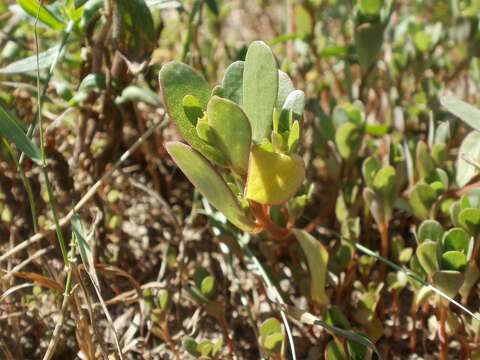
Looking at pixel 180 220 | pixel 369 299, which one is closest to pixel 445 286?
pixel 369 299

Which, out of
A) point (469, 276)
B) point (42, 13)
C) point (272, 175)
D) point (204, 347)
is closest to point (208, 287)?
point (204, 347)

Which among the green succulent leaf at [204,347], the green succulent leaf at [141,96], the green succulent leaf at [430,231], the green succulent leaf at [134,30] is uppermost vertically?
the green succulent leaf at [134,30]

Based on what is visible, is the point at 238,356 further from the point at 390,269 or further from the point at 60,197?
the point at 60,197

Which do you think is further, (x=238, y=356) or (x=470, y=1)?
(x=470, y=1)

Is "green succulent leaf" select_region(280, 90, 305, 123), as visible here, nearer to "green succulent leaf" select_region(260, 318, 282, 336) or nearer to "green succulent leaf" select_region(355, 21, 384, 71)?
"green succulent leaf" select_region(260, 318, 282, 336)

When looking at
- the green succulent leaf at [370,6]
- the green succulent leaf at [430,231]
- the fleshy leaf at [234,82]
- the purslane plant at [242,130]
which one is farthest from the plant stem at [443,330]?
the green succulent leaf at [370,6]

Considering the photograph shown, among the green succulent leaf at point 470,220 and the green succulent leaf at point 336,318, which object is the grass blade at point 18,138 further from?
the green succulent leaf at point 470,220
